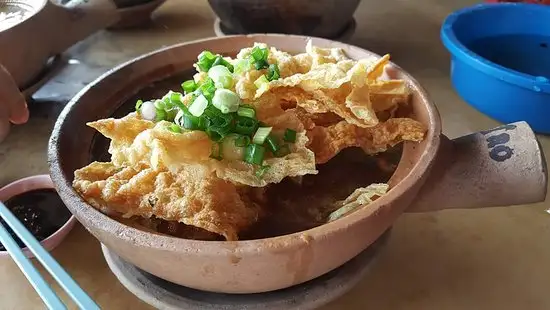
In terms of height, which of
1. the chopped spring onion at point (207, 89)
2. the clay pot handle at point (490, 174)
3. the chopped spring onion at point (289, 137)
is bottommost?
the clay pot handle at point (490, 174)

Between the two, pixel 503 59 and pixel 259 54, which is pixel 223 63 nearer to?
pixel 259 54

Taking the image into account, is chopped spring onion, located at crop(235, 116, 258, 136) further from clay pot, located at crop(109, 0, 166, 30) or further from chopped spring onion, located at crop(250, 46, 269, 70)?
clay pot, located at crop(109, 0, 166, 30)

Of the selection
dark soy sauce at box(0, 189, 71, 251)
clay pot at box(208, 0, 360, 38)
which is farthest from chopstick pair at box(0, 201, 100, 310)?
clay pot at box(208, 0, 360, 38)

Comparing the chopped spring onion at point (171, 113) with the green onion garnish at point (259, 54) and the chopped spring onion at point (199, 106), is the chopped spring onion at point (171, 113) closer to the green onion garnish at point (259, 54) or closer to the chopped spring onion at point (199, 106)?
the chopped spring onion at point (199, 106)

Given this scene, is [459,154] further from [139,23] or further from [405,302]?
[139,23]

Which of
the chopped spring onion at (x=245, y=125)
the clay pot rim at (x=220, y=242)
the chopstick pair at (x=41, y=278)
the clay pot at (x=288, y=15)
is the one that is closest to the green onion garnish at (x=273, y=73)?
the chopped spring onion at (x=245, y=125)

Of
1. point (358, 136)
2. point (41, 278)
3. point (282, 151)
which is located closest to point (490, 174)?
point (358, 136)
